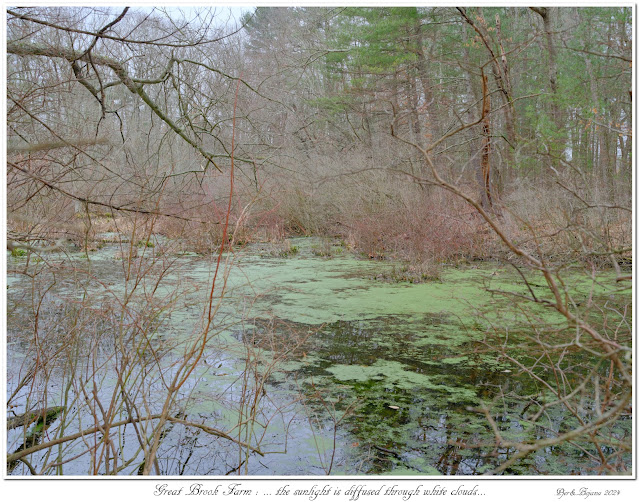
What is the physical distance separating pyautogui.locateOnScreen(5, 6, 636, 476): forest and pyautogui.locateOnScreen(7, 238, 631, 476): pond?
27 mm

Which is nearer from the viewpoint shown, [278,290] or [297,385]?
[297,385]

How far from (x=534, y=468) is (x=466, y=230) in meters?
7.33

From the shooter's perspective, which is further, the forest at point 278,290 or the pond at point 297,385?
the pond at point 297,385

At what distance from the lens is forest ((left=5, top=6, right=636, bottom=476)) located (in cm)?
249

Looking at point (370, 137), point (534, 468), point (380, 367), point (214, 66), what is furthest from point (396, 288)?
point (370, 137)

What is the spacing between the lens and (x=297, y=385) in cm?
326

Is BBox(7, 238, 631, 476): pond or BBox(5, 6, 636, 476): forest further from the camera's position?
BBox(7, 238, 631, 476): pond

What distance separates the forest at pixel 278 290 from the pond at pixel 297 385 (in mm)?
27

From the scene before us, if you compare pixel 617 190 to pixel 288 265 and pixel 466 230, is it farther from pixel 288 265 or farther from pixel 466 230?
pixel 288 265

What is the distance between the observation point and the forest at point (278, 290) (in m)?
2.49

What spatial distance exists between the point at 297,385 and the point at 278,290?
4.19 meters

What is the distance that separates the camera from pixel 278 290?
7.42 metres

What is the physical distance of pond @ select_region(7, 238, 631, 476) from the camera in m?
2.77
